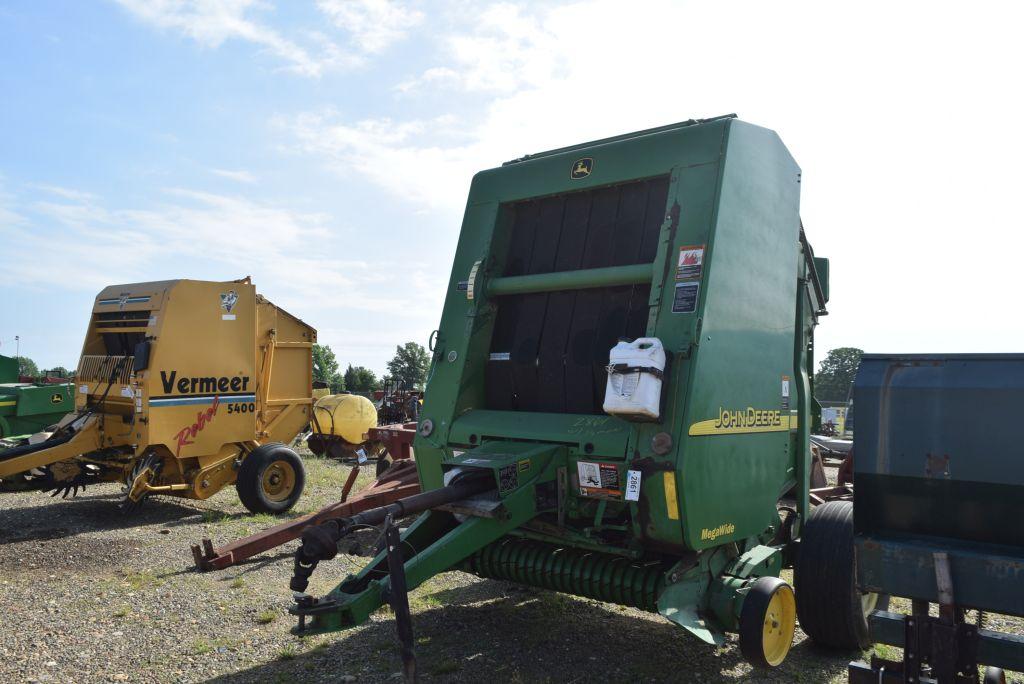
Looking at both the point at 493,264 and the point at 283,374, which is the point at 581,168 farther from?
the point at 283,374

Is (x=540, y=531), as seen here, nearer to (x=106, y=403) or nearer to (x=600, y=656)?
(x=600, y=656)

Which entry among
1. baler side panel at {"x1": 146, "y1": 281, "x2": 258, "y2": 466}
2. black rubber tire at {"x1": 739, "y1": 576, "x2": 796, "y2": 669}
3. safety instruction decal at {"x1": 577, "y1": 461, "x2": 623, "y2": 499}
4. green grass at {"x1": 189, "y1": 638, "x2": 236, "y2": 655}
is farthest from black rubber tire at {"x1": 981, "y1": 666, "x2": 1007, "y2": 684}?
baler side panel at {"x1": 146, "y1": 281, "x2": 258, "y2": 466}

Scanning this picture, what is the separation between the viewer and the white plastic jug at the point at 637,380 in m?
4.27

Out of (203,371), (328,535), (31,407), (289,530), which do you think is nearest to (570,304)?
(328,535)

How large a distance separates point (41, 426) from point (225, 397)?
5966mm

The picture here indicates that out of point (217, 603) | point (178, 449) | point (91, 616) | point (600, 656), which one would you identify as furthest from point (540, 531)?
point (178, 449)

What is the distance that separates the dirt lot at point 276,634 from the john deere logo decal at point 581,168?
316 centimetres

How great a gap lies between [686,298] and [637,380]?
2.00 ft

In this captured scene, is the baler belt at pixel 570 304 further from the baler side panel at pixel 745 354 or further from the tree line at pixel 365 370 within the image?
the tree line at pixel 365 370

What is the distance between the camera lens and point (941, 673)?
10.1 feet

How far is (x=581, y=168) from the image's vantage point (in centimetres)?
534

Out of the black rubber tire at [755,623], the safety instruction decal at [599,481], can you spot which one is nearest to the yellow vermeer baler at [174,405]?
the safety instruction decal at [599,481]

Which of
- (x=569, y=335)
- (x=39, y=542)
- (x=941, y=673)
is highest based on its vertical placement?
(x=569, y=335)

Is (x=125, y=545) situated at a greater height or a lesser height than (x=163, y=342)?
lesser
